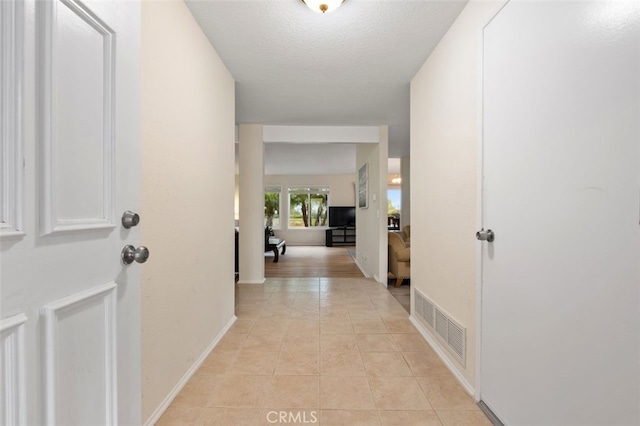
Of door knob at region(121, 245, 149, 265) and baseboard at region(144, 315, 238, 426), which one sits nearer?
door knob at region(121, 245, 149, 265)

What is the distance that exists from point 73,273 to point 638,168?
1.52 metres

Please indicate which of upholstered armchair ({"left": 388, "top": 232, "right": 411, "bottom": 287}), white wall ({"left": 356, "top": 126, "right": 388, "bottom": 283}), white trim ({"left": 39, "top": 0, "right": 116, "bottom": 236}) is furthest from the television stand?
white trim ({"left": 39, "top": 0, "right": 116, "bottom": 236})

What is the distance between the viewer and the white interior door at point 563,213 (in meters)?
0.86

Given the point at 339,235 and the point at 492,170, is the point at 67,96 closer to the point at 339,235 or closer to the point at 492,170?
the point at 492,170

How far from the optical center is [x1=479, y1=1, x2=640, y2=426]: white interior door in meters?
0.86

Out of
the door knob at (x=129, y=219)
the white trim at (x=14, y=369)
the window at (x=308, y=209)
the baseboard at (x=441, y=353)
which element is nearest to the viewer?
the white trim at (x=14, y=369)

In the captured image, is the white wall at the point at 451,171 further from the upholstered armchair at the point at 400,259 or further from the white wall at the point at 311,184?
the white wall at the point at 311,184

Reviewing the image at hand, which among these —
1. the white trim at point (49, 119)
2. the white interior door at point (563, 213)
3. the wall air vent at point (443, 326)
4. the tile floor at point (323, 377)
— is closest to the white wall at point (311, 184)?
the tile floor at point (323, 377)

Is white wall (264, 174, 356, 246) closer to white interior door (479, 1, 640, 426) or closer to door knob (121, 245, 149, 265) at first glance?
white interior door (479, 1, 640, 426)

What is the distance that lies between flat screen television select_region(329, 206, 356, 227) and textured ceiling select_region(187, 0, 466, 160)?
5.99m

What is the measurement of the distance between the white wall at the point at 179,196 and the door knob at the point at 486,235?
1.65 metres

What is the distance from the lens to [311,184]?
31.7 ft

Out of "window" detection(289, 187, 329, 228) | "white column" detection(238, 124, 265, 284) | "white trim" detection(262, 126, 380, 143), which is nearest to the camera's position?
"white column" detection(238, 124, 265, 284)

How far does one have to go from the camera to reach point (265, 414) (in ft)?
4.91
